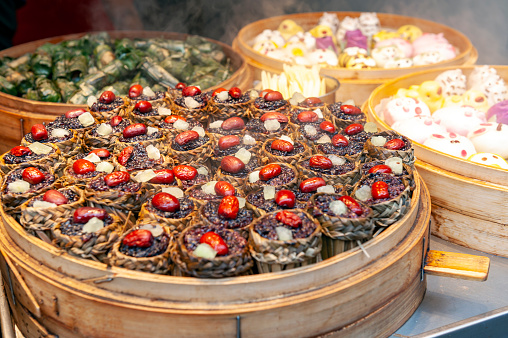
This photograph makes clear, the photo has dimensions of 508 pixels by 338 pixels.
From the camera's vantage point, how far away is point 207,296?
190 centimetres

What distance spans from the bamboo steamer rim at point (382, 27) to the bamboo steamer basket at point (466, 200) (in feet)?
5.23

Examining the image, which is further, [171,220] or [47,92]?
[47,92]

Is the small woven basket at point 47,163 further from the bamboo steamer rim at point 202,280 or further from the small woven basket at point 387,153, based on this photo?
the small woven basket at point 387,153

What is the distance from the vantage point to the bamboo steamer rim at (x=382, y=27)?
455 cm

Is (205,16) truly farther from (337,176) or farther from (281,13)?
(337,176)

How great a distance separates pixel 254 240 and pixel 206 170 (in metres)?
0.73

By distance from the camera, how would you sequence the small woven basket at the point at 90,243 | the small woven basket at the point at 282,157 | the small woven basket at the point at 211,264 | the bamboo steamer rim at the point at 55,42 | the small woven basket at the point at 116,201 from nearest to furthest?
the small woven basket at the point at 211,264 < the small woven basket at the point at 90,243 < the small woven basket at the point at 116,201 < the small woven basket at the point at 282,157 < the bamboo steamer rim at the point at 55,42

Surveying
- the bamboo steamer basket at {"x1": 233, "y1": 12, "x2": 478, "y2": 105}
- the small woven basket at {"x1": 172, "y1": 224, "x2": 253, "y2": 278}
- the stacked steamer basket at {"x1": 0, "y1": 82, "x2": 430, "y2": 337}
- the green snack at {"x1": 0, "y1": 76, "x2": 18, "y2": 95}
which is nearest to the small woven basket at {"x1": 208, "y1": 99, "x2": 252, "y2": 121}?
the stacked steamer basket at {"x1": 0, "y1": 82, "x2": 430, "y2": 337}

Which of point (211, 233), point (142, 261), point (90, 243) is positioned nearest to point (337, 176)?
point (211, 233)

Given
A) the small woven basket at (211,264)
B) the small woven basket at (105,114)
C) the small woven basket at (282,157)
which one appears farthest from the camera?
the small woven basket at (105,114)

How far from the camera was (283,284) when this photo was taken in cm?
193

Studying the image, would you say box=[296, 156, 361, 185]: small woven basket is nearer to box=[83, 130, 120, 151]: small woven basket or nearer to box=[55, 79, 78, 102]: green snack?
box=[83, 130, 120, 151]: small woven basket

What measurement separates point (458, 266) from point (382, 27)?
4569mm

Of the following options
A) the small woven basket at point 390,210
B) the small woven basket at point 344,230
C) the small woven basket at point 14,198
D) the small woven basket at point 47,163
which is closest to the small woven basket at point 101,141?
the small woven basket at point 47,163
